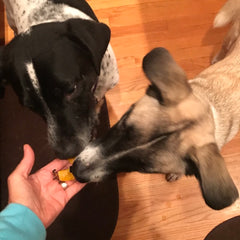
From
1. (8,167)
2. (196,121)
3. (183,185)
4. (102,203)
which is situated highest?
(196,121)

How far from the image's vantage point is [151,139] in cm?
119

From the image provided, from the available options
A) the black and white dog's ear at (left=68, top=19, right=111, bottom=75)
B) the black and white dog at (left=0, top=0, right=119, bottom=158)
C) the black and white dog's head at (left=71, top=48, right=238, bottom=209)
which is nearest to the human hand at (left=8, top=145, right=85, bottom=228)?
the black and white dog at (left=0, top=0, right=119, bottom=158)

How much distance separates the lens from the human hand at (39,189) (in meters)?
1.34

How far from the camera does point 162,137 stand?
1201mm

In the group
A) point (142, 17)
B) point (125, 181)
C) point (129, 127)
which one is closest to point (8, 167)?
point (125, 181)

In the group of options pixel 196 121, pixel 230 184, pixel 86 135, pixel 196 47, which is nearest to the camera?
pixel 230 184

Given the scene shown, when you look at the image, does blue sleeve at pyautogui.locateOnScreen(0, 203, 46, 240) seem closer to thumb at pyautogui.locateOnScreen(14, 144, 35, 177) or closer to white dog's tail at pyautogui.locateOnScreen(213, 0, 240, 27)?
thumb at pyautogui.locateOnScreen(14, 144, 35, 177)

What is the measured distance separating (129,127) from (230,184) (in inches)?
16.8

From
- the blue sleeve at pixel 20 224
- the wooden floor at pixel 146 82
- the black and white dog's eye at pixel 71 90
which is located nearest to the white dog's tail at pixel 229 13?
the wooden floor at pixel 146 82

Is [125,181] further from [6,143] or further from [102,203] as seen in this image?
[6,143]

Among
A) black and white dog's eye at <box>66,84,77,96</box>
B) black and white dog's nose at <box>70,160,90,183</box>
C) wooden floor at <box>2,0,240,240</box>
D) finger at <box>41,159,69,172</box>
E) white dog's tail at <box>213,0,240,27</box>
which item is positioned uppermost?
black and white dog's eye at <box>66,84,77,96</box>

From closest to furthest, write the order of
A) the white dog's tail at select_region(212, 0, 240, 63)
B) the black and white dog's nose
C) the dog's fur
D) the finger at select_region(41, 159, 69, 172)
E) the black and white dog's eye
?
the dog's fur
the black and white dog's nose
the black and white dog's eye
the finger at select_region(41, 159, 69, 172)
the white dog's tail at select_region(212, 0, 240, 63)

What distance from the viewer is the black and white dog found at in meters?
1.36

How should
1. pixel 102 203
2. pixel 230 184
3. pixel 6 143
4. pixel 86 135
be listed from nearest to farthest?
1. pixel 230 184
2. pixel 86 135
3. pixel 102 203
4. pixel 6 143
